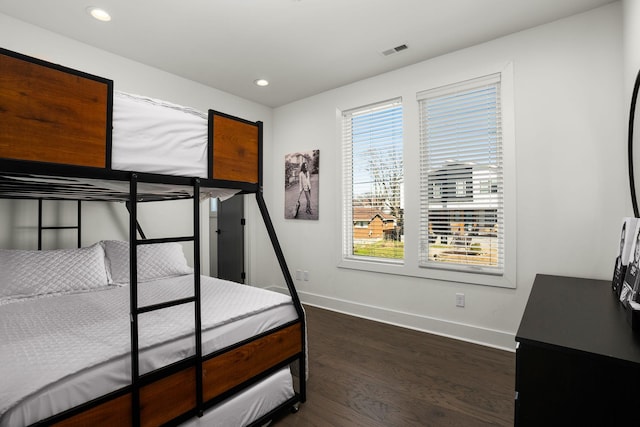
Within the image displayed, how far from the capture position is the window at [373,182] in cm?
353

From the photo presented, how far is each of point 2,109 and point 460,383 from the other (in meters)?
2.87

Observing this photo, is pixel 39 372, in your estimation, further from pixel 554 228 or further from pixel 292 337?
pixel 554 228

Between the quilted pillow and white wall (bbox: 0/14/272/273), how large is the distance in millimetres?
587

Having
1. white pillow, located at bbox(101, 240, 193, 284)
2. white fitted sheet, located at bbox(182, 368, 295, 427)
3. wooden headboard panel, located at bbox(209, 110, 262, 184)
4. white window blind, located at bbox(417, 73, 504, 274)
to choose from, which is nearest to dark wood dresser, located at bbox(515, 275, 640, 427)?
white fitted sheet, located at bbox(182, 368, 295, 427)

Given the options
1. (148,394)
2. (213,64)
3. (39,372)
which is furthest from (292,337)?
(213,64)

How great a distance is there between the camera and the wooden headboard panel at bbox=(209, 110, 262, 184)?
175 cm

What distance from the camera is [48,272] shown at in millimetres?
2234

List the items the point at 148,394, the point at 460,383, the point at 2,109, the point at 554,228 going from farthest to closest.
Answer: the point at 554,228, the point at 460,383, the point at 148,394, the point at 2,109

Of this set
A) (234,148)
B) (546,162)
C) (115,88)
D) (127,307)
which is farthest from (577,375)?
(115,88)

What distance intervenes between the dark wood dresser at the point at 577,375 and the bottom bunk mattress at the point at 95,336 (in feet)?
4.36

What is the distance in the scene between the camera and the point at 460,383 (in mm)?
2227

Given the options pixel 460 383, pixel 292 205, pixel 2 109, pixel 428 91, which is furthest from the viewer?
pixel 292 205

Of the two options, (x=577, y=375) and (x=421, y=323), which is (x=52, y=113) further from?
(x=421, y=323)

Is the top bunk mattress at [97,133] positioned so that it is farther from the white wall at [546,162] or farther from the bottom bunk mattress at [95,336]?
the white wall at [546,162]
